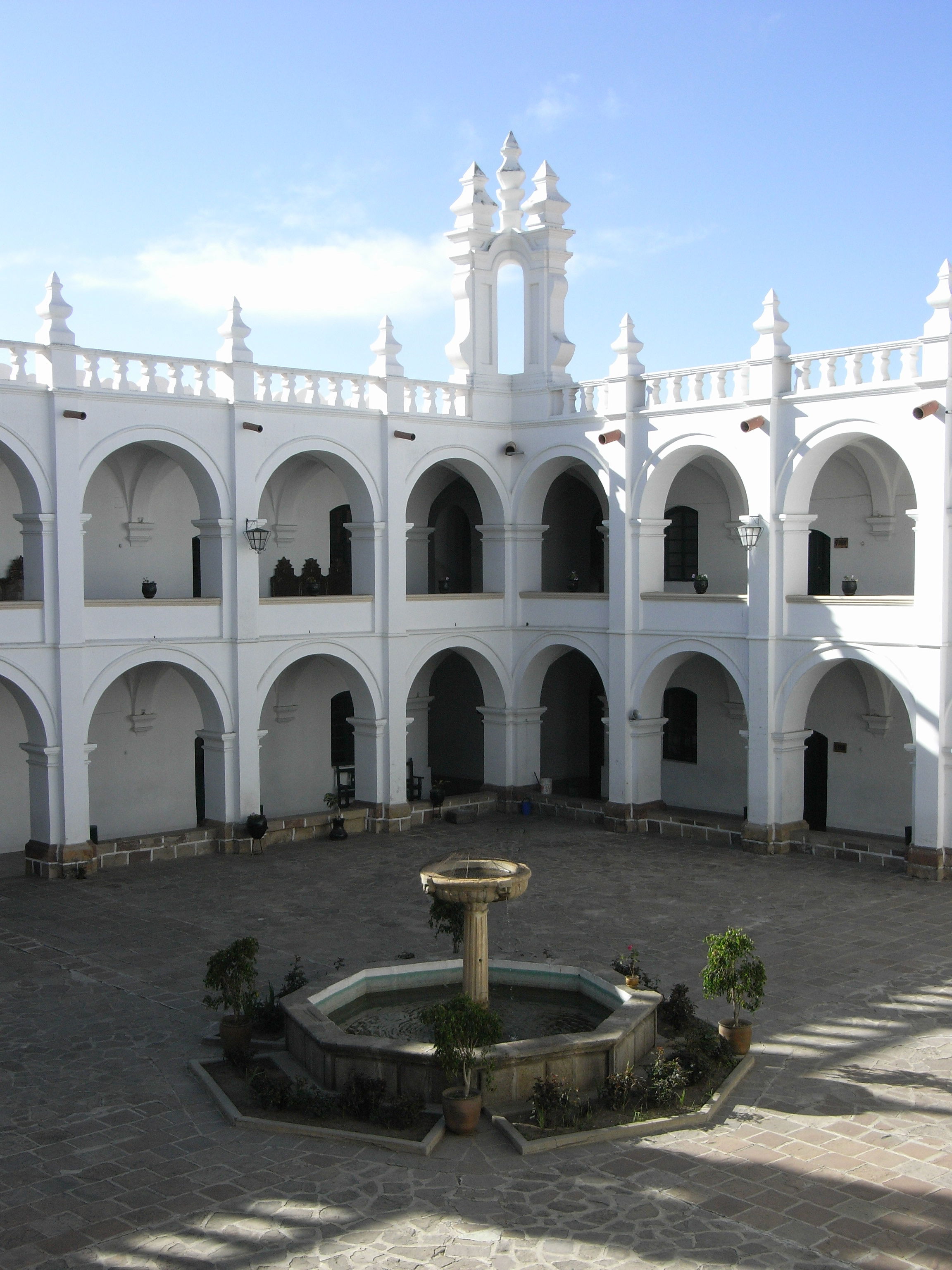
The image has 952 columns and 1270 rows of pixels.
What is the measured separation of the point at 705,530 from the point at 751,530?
3311 millimetres

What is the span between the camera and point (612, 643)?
22.3 m

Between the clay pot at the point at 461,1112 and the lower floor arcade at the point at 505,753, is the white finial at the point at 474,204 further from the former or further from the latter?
the clay pot at the point at 461,1112

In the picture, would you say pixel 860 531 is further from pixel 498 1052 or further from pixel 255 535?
pixel 498 1052

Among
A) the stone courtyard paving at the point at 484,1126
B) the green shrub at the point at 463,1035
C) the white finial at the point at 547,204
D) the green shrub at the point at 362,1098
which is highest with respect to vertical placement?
the white finial at the point at 547,204

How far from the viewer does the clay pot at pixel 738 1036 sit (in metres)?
11.2

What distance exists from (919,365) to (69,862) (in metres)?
14.0

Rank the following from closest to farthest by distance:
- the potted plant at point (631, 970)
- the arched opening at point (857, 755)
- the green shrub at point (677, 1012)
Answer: the green shrub at point (677, 1012), the potted plant at point (631, 970), the arched opening at point (857, 755)

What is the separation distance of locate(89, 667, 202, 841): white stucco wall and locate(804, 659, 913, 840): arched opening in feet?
34.9

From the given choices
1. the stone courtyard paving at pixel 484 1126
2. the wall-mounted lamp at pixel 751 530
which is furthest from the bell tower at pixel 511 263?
the stone courtyard paving at pixel 484 1126

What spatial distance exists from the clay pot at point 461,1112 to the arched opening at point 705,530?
45.0 ft

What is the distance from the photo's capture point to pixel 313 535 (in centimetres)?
2423

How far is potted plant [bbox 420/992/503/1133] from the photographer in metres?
9.64

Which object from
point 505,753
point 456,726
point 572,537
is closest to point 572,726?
point 456,726

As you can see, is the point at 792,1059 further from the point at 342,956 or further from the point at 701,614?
the point at 701,614
